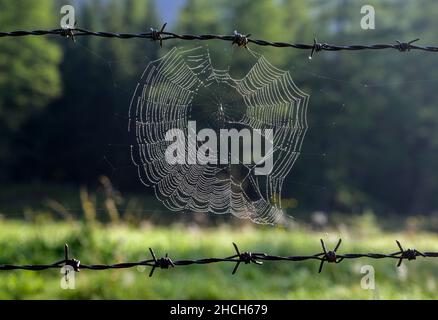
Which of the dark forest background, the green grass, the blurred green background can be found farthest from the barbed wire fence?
the dark forest background

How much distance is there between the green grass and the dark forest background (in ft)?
73.0

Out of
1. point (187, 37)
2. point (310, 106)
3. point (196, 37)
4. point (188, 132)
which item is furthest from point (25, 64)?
point (196, 37)

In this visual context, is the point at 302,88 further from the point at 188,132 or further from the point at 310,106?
the point at 188,132

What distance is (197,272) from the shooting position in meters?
7.90

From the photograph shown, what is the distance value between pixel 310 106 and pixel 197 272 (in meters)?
26.0

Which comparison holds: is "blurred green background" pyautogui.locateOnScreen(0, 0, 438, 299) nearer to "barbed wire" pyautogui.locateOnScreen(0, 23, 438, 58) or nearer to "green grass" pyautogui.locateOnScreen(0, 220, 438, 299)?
"green grass" pyautogui.locateOnScreen(0, 220, 438, 299)

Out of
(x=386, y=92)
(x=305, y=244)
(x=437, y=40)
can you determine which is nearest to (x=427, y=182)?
(x=386, y=92)

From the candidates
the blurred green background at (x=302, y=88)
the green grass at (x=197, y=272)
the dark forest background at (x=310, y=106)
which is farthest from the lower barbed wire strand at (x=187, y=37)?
the dark forest background at (x=310, y=106)

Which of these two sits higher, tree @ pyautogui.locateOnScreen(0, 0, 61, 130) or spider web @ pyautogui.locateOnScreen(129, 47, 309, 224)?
tree @ pyautogui.locateOnScreen(0, 0, 61, 130)

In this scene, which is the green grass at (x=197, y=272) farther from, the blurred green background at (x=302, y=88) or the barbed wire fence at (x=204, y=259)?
the blurred green background at (x=302, y=88)

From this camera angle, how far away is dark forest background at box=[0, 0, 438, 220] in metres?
A: 34.3

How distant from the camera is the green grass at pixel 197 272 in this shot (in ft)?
21.6

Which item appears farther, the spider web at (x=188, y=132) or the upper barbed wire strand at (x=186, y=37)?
the spider web at (x=188, y=132)

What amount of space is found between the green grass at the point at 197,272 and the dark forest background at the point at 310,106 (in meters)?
22.2
